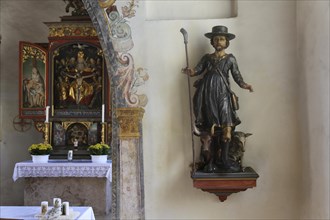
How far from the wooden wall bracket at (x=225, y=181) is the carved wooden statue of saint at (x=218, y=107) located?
72mm

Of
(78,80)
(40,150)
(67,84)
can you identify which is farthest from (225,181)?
(67,84)

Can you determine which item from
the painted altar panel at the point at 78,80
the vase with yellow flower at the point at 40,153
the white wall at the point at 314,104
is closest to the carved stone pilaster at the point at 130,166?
the white wall at the point at 314,104

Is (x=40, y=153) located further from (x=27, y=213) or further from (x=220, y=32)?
(x=220, y=32)

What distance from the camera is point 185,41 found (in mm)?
3295

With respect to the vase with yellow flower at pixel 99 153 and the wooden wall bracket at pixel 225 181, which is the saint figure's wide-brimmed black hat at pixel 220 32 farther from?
the vase with yellow flower at pixel 99 153

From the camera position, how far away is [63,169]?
552 cm

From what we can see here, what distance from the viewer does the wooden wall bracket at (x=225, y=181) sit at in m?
3.17

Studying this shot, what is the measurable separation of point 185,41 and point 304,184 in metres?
1.72

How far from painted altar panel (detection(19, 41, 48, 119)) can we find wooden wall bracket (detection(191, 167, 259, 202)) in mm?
3900

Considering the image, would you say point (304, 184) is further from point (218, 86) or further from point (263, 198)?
point (218, 86)

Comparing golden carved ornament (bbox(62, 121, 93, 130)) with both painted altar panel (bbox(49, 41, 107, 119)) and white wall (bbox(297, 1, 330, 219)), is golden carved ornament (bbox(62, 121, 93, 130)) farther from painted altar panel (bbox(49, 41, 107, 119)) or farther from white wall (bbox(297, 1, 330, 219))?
white wall (bbox(297, 1, 330, 219))

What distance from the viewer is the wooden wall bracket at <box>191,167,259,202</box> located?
10.4ft

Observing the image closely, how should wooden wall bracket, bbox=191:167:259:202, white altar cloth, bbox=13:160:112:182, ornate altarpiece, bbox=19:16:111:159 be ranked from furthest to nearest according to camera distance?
ornate altarpiece, bbox=19:16:111:159 < white altar cloth, bbox=13:160:112:182 < wooden wall bracket, bbox=191:167:259:202

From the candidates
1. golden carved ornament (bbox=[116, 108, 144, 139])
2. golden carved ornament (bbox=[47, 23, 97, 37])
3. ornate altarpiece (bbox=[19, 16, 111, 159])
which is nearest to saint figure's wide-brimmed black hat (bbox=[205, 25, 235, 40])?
golden carved ornament (bbox=[116, 108, 144, 139])
